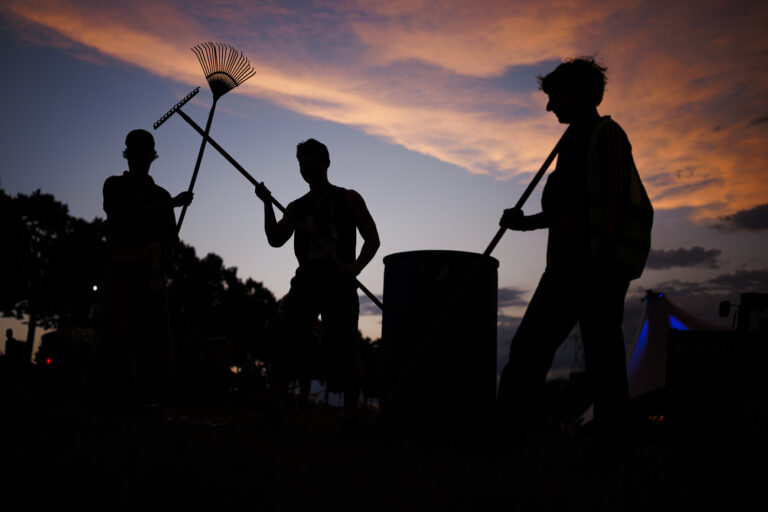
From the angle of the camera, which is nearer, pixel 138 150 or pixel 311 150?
pixel 138 150

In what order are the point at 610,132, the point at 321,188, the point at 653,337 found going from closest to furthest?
the point at 610,132, the point at 321,188, the point at 653,337

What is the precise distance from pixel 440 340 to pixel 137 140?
2.57m

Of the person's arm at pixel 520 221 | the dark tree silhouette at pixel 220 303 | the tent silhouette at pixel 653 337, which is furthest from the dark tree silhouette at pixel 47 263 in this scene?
the person's arm at pixel 520 221

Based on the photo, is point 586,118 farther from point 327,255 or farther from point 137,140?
point 137,140

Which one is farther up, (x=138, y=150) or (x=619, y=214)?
(x=138, y=150)

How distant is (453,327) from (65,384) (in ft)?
34.3

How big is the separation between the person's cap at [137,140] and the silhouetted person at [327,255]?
97 centimetres

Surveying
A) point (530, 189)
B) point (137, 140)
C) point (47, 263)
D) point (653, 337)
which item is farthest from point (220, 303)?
point (530, 189)

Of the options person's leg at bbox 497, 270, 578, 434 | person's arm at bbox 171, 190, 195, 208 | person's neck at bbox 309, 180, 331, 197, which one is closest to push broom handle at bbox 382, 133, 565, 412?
person's leg at bbox 497, 270, 578, 434

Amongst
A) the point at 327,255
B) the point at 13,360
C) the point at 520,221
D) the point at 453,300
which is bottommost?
the point at 13,360

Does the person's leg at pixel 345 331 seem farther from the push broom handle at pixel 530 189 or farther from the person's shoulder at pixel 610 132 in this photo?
the person's shoulder at pixel 610 132

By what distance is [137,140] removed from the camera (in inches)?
167

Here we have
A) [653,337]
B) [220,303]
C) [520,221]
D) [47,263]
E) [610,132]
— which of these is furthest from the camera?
[220,303]

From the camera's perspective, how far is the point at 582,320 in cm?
310
